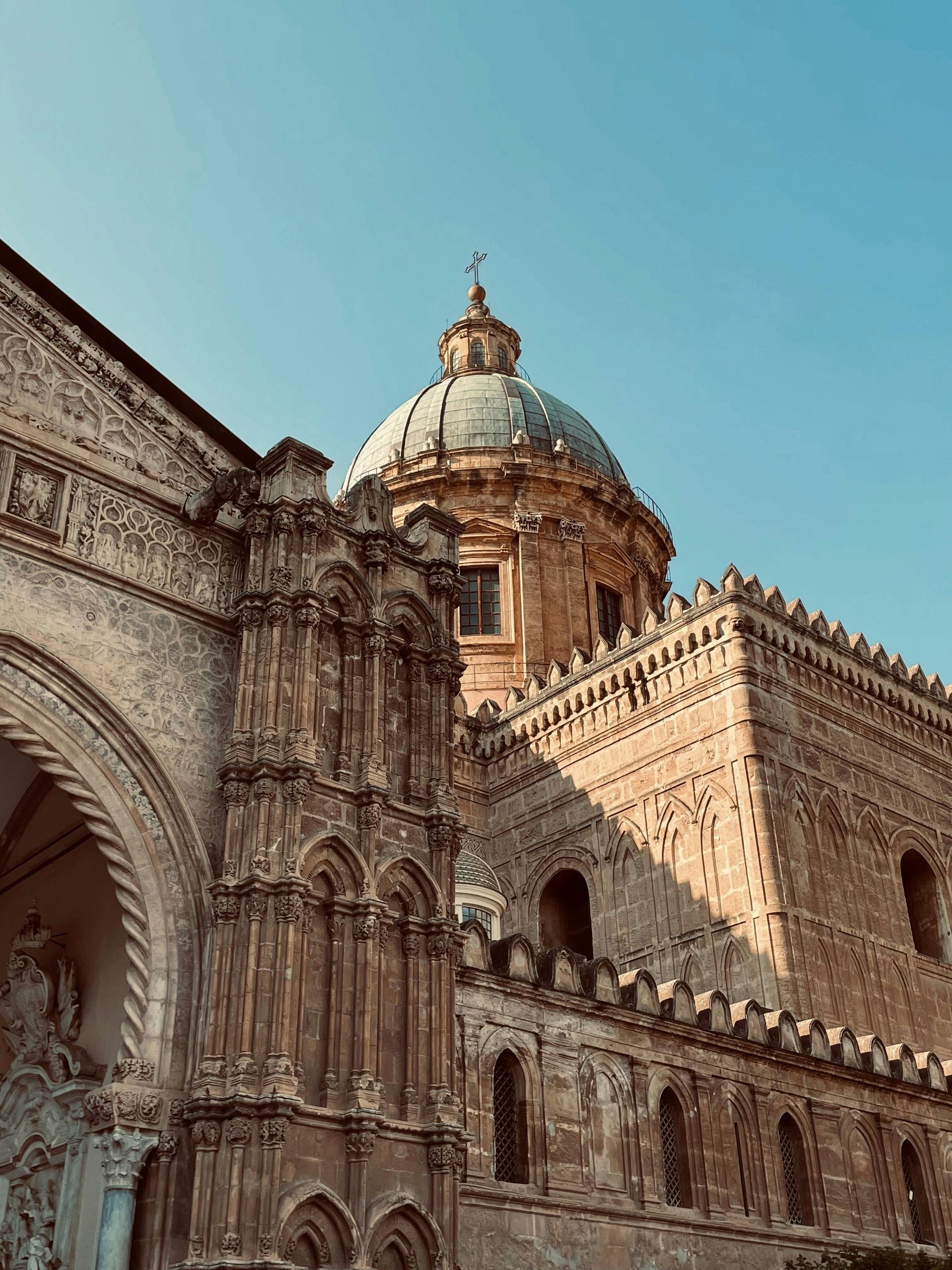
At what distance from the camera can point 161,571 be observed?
492 inches

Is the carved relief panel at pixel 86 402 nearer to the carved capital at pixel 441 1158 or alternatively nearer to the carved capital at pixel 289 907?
the carved capital at pixel 289 907

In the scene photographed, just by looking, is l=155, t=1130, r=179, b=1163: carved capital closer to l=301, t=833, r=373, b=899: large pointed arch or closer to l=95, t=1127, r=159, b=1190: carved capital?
l=95, t=1127, r=159, b=1190: carved capital

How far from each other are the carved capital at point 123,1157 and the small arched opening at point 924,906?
50.8 ft

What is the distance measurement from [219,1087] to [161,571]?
4724 mm

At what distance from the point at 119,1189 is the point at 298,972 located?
2.07 metres

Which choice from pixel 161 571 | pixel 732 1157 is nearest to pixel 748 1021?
pixel 732 1157

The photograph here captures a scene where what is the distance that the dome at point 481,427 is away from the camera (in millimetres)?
33062

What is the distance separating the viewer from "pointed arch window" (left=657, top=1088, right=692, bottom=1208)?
46.9ft

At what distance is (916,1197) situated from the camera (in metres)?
17.0

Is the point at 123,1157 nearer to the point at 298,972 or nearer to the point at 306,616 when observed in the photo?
the point at 298,972

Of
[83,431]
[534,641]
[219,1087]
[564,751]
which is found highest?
[534,641]

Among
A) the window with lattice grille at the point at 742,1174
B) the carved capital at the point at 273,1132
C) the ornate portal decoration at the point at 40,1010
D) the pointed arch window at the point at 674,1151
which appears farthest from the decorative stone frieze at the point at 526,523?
the carved capital at the point at 273,1132

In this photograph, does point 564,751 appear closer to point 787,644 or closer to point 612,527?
point 787,644

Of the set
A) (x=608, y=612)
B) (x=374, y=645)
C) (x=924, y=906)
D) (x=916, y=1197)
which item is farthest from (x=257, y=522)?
(x=608, y=612)
